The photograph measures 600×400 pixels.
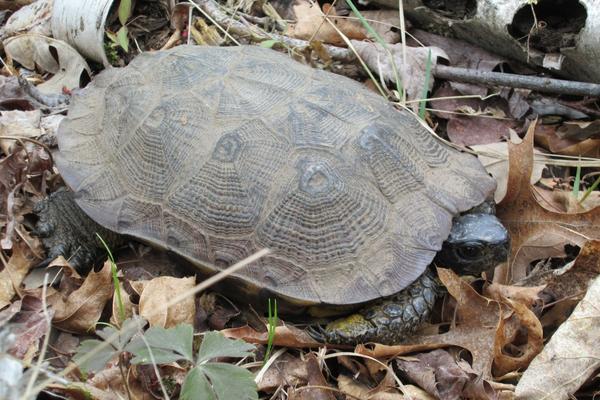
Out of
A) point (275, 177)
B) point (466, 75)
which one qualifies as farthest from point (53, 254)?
point (466, 75)

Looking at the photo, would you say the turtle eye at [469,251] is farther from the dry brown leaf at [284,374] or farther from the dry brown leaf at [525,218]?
the dry brown leaf at [284,374]

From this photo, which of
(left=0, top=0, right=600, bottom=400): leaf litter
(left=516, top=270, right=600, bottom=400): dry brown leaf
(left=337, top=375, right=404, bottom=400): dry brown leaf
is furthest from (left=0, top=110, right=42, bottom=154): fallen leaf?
(left=516, top=270, right=600, bottom=400): dry brown leaf

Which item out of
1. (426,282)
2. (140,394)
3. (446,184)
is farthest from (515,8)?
(140,394)

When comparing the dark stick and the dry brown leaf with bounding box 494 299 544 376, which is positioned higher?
the dark stick

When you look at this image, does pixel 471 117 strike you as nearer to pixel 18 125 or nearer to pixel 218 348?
pixel 218 348

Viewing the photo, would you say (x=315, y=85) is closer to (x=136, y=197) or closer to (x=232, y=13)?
(x=136, y=197)

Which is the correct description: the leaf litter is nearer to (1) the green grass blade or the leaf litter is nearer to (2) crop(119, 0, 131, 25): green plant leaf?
(1) the green grass blade

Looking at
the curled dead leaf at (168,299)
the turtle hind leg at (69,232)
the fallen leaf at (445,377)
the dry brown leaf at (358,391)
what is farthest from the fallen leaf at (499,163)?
the turtle hind leg at (69,232)
